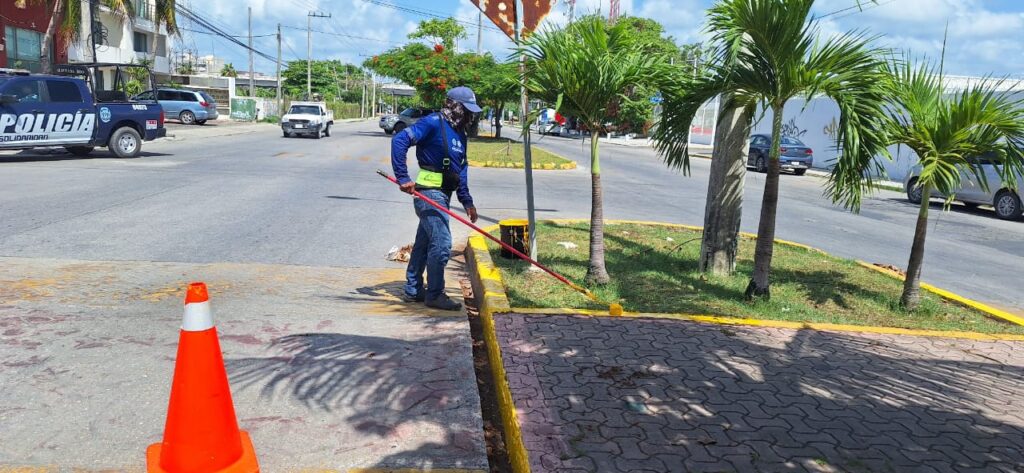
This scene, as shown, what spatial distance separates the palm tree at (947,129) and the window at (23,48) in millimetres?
34019

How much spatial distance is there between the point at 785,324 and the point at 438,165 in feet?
9.61

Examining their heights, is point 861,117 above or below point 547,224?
above

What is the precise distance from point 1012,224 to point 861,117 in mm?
12222

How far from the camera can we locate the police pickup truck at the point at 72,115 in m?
15.8

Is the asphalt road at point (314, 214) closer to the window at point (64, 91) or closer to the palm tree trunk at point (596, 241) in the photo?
the window at point (64, 91)

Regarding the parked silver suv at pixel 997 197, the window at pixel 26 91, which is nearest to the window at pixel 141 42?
the window at pixel 26 91

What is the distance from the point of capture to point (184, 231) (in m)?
9.00

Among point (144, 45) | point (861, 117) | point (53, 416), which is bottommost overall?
point (53, 416)

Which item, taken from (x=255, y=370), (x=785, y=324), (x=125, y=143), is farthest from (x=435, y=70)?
(x=255, y=370)

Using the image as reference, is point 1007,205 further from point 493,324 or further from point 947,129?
point 493,324

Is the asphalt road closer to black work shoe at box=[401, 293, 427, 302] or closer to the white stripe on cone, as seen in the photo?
black work shoe at box=[401, 293, 427, 302]

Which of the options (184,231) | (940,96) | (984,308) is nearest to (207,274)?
(184,231)

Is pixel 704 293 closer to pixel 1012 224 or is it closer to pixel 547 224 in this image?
pixel 547 224

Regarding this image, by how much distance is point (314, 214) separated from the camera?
1084cm
